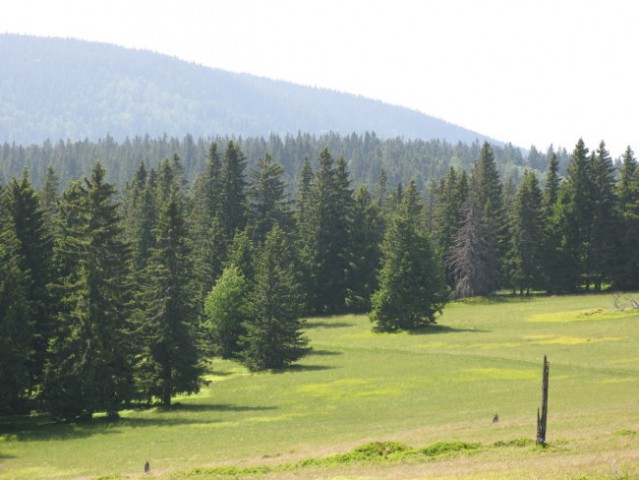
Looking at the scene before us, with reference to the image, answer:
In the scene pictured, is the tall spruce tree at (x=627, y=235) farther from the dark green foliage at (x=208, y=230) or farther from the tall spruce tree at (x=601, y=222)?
the dark green foliage at (x=208, y=230)

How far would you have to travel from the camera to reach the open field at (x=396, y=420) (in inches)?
1187

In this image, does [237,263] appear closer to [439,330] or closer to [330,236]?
[439,330]

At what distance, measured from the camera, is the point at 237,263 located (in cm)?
8688

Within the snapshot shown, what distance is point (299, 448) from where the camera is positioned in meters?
36.2

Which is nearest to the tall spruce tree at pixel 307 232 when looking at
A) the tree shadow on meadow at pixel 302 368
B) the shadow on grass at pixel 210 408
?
the tree shadow on meadow at pixel 302 368

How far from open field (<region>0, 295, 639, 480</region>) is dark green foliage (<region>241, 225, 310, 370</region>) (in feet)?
5.78

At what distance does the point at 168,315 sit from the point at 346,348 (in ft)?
84.6

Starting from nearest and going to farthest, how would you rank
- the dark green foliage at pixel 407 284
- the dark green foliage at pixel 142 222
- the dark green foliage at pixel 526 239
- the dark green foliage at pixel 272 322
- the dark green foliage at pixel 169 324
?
the dark green foliage at pixel 169 324 → the dark green foliage at pixel 272 322 → the dark green foliage at pixel 407 284 → the dark green foliage at pixel 142 222 → the dark green foliage at pixel 526 239

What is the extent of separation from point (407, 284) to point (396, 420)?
4752cm

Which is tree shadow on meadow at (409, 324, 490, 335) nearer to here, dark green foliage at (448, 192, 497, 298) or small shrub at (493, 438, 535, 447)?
dark green foliage at (448, 192, 497, 298)

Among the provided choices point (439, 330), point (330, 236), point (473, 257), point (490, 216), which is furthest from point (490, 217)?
point (439, 330)

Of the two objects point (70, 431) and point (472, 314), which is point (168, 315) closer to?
point (70, 431)

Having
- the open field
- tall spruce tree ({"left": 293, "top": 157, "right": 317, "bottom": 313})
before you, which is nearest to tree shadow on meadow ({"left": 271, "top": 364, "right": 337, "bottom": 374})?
the open field

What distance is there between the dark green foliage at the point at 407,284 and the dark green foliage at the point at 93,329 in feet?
131
